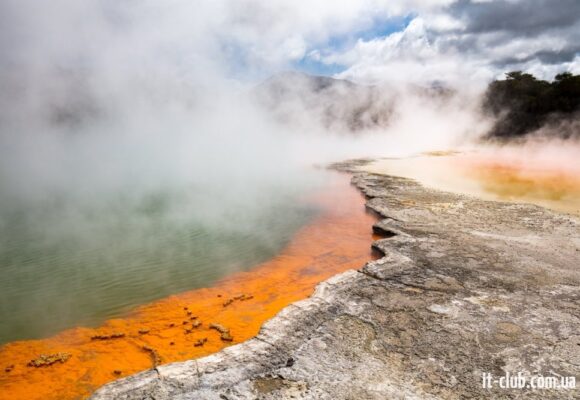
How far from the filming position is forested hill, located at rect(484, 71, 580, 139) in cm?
2048

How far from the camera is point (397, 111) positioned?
32.3 meters

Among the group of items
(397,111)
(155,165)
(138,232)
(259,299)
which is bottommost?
(259,299)

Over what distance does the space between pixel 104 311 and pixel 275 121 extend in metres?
33.9

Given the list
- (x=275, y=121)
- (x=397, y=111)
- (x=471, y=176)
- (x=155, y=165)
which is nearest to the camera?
(x=471, y=176)

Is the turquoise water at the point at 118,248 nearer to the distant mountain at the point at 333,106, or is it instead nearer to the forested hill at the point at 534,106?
the forested hill at the point at 534,106

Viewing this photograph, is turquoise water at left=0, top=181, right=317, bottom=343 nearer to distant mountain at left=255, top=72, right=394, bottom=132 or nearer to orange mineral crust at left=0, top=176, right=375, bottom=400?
orange mineral crust at left=0, top=176, right=375, bottom=400

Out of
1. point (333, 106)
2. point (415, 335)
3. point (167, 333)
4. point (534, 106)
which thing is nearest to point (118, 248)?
point (167, 333)

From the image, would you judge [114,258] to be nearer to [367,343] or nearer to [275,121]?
[367,343]

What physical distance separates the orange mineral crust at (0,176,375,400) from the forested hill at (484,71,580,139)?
19.7 m

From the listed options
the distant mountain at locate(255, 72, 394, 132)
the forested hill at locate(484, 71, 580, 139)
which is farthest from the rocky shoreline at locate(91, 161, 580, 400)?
the distant mountain at locate(255, 72, 394, 132)

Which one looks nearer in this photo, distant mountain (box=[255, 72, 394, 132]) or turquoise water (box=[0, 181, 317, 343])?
turquoise water (box=[0, 181, 317, 343])

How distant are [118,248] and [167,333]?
297 centimetres

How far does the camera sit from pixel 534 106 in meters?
23.2

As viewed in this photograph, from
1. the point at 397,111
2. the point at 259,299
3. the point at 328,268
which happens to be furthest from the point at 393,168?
the point at 397,111
